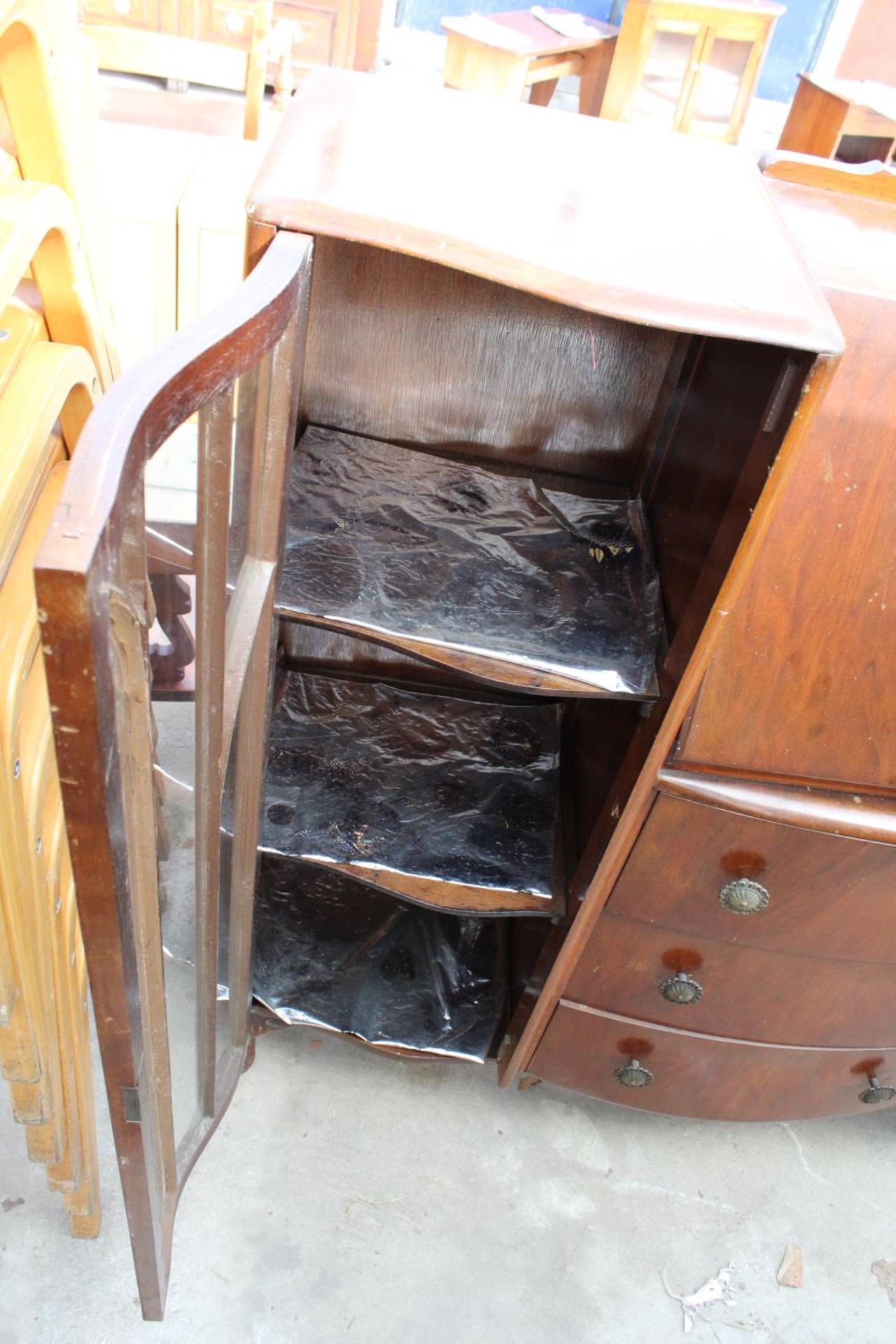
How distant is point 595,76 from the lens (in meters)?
4.01

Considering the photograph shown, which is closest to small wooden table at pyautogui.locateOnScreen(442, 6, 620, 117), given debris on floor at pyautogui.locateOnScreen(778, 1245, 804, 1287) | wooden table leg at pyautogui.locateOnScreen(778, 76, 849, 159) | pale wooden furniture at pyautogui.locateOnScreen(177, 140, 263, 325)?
wooden table leg at pyautogui.locateOnScreen(778, 76, 849, 159)

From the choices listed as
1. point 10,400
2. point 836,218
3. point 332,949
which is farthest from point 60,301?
point 332,949

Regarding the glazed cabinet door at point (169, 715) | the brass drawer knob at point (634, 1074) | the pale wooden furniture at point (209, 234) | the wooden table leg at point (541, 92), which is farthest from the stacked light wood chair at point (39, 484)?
the wooden table leg at point (541, 92)

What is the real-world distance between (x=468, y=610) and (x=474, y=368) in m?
0.38

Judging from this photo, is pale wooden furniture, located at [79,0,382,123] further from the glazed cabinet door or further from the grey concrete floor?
the grey concrete floor

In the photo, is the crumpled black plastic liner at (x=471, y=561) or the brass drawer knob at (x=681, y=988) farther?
the brass drawer knob at (x=681, y=988)

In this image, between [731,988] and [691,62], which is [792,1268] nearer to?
[731,988]

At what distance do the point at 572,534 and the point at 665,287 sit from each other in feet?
1.56

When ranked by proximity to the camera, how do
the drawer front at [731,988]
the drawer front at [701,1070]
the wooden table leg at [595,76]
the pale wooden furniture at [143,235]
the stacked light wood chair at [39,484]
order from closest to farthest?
the stacked light wood chair at [39,484], the drawer front at [731,988], the drawer front at [701,1070], the pale wooden furniture at [143,235], the wooden table leg at [595,76]

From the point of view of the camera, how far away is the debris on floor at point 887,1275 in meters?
1.32

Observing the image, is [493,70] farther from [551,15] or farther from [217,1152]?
[217,1152]

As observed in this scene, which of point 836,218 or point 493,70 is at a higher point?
point 836,218

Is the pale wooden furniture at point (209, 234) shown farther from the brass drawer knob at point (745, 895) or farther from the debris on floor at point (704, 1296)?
the debris on floor at point (704, 1296)

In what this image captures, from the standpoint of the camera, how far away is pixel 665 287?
690 mm
